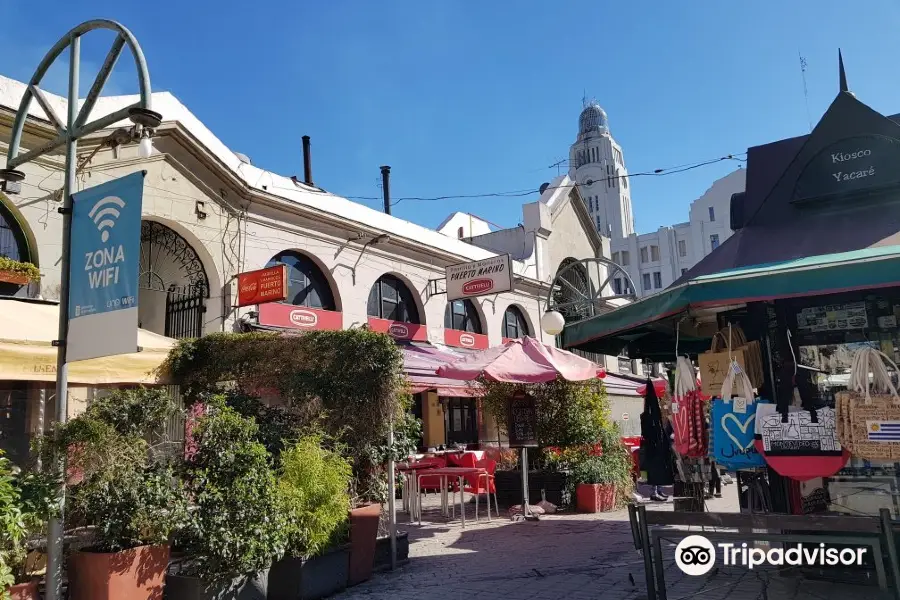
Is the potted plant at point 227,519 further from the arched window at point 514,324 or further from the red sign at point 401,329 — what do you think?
the arched window at point 514,324

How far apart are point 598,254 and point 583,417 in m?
18.8

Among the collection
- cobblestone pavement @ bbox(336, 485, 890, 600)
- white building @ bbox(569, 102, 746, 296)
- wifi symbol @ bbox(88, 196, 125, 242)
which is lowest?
cobblestone pavement @ bbox(336, 485, 890, 600)

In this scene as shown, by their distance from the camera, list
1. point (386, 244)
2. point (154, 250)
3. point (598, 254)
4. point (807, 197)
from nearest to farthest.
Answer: point (807, 197) → point (154, 250) → point (386, 244) → point (598, 254)

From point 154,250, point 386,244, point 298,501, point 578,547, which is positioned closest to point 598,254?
point 386,244

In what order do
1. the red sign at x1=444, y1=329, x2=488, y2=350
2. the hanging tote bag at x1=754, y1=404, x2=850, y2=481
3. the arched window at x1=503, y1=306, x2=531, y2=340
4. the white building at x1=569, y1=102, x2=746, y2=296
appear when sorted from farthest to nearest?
1. the white building at x1=569, y1=102, x2=746, y2=296
2. the arched window at x1=503, y1=306, x2=531, y2=340
3. the red sign at x1=444, y1=329, x2=488, y2=350
4. the hanging tote bag at x1=754, y1=404, x2=850, y2=481

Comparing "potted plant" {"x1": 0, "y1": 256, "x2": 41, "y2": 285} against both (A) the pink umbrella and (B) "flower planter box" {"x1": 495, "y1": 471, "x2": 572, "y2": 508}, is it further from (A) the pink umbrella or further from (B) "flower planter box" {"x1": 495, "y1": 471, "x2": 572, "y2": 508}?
(B) "flower planter box" {"x1": 495, "y1": 471, "x2": 572, "y2": 508}

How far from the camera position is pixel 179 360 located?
27.3 ft

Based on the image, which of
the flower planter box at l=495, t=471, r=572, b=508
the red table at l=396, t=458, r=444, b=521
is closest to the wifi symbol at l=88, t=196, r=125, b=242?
the red table at l=396, t=458, r=444, b=521

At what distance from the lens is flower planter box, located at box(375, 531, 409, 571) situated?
731cm

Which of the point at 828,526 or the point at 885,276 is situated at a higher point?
the point at 885,276

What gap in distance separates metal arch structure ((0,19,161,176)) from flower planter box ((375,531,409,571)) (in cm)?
472

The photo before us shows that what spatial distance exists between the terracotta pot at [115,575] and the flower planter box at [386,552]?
8.31ft

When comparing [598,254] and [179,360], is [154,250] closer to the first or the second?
[179,360]

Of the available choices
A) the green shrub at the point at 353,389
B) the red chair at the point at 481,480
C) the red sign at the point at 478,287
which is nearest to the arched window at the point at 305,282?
the red sign at the point at 478,287
